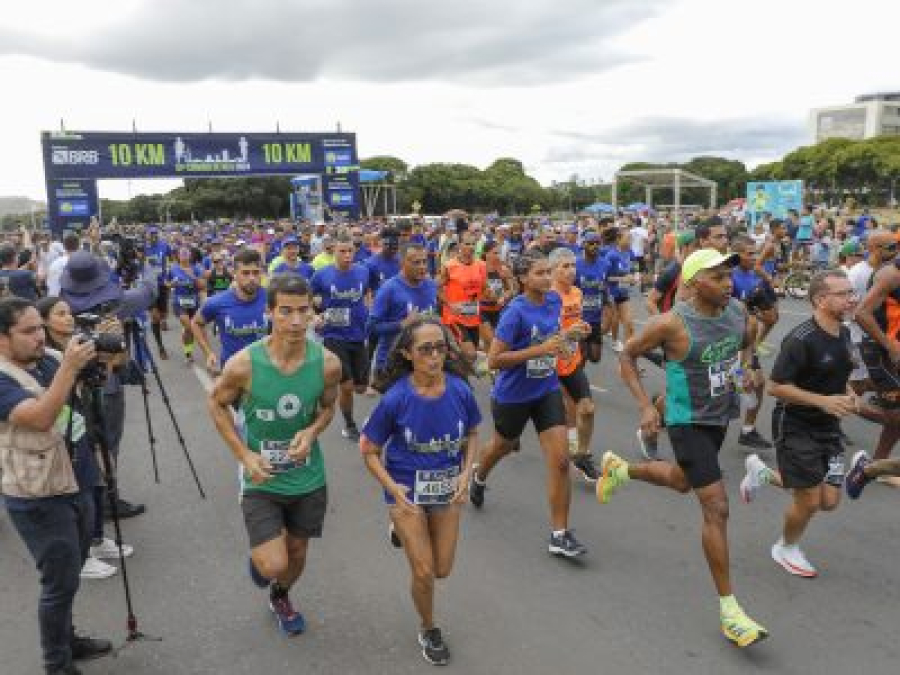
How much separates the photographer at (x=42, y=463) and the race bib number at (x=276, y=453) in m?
0.85

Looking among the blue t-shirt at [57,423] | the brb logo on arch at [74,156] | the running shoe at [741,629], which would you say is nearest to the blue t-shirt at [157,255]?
the blue t-shirt at [57,423]

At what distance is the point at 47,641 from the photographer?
3254mm

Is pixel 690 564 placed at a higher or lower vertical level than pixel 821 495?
lower

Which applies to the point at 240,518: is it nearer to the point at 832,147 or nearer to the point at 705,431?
the point at 705,431

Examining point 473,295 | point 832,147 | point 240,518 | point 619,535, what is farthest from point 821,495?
point 832,147

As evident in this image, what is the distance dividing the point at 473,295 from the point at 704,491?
4.98m

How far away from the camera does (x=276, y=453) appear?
11.4 ft

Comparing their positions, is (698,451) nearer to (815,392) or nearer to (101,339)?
(815,392)

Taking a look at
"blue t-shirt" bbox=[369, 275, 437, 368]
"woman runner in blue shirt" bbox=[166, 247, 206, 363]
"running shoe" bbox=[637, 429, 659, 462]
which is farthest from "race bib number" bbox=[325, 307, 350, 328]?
"woman runner in blue shirt" bbox=[166, 247, 206, 363]

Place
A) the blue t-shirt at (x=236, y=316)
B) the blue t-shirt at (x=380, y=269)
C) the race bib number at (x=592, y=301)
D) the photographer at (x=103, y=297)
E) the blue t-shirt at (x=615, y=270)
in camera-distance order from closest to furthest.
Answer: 1. the photographer at (x=103, y=297)
2. the blue t-shirt at (x=236, y=316)
3. the race bib number at (x=592, y=301)
4. the blue t-shirt at (x=380, y=269)
5. the blue t-shirt at (x=615, y=270)

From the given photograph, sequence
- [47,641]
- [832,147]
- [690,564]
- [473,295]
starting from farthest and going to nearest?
[832,147] < [473,295] < [690,564] < [47,641]

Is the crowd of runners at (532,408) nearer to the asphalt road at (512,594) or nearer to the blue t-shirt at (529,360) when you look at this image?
the blue t-shirt at (529,360)

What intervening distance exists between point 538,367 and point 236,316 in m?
2.71

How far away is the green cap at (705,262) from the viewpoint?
12.0 feet
